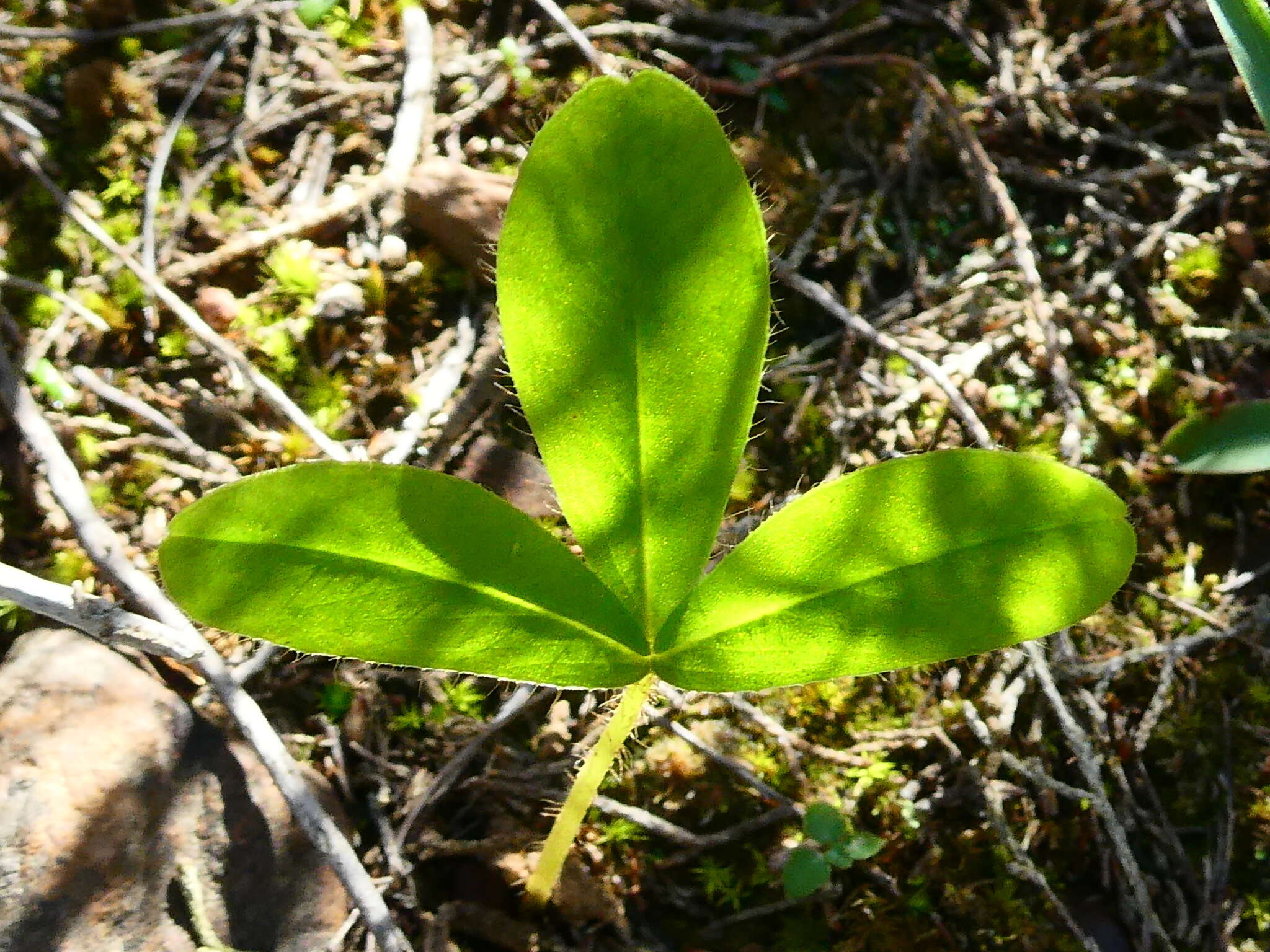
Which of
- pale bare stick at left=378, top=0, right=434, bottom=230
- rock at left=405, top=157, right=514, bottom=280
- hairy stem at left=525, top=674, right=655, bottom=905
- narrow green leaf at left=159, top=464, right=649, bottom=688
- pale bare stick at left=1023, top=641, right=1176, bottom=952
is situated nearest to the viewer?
narrow green leaf at left=159, top=464, right=649, bottom=688

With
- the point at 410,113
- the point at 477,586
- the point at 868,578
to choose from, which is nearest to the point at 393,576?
the point at 477,586

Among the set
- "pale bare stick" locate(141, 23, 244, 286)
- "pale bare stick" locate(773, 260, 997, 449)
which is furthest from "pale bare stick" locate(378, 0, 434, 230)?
"pale bare stick" locate(773, 260, 997, 449)

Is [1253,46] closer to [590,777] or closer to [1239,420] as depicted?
[1239,420]

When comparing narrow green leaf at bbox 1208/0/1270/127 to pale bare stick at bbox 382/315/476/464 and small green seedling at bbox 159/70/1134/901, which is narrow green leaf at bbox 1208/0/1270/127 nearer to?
small green seedling at bbox 159/70/1134/901

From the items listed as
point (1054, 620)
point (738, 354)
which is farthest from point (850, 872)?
point (738, 354)

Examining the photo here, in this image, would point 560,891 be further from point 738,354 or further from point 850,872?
point 738,354
